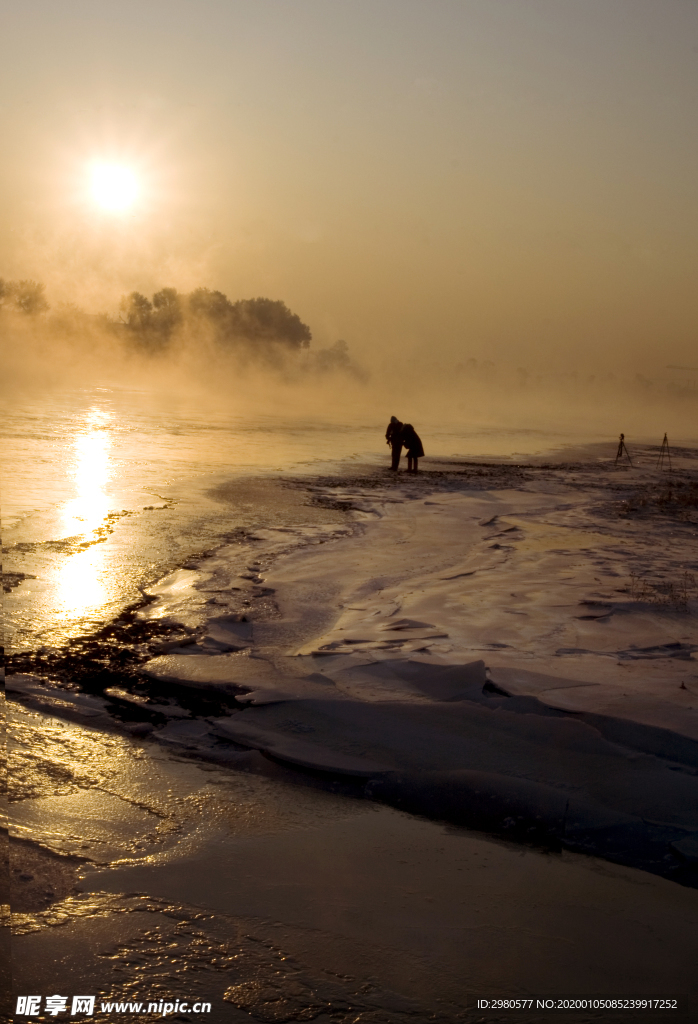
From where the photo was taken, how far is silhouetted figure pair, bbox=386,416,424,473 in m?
19.1

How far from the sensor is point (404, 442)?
19297mm

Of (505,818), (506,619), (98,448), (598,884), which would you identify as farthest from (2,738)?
(98,448)

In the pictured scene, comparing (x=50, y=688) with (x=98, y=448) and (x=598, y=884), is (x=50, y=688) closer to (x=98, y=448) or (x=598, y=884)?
(x=598, y=884)

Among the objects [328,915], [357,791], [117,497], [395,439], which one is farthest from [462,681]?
[395,439]

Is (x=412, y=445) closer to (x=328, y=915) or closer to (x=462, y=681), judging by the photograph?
(x=462, y=681)

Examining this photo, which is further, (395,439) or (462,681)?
(395,439)

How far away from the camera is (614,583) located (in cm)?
792

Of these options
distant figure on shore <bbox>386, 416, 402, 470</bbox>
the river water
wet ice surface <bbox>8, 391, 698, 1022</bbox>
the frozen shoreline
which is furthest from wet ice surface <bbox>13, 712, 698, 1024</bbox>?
distant figure on shore <bbox>386, 416, 402, 470</bbox>

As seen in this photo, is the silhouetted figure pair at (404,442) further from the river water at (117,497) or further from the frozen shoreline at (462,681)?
the frozen shoreline at (462,681)

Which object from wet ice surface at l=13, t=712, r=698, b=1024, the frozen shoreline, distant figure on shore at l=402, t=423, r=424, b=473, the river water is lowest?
wet ice surface at l=13, t=712, r=698, b=1024

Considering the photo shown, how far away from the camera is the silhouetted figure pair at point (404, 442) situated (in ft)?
62.8

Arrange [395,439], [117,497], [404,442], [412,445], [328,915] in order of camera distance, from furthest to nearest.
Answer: [395,439], [404,442], [412,445], [117,497], [328,915]

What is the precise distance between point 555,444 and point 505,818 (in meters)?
33.5

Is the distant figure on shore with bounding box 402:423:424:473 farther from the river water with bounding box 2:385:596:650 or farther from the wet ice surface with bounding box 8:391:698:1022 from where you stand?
the wet ice surface with bounding box 8:391:698:1022
